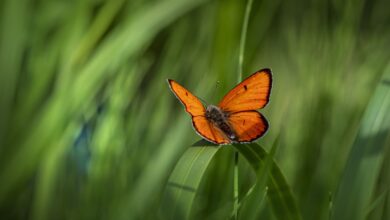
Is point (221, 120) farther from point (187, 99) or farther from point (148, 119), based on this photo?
point (148, 119)

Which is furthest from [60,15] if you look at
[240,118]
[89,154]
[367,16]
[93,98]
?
[367,16]

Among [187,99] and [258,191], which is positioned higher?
[187,99]

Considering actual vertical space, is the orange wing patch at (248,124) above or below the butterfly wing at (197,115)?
below

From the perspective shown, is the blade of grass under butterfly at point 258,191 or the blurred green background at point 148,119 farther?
the blurred green background at point 148,119

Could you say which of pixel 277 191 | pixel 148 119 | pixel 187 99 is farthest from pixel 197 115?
pixel 148 119

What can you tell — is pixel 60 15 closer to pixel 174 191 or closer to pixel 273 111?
pixel 273 111

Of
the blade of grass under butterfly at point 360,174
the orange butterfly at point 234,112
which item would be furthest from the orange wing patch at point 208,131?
the blade of grass under butterfly at point 360,174

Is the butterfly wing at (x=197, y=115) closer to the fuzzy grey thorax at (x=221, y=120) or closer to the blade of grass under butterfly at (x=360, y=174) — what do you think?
the fuzzy grey thorax at (x=221, y=120)

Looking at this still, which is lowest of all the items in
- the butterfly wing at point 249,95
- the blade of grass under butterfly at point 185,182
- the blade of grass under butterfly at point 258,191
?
the blade of grass under butterfly at point 258,191
